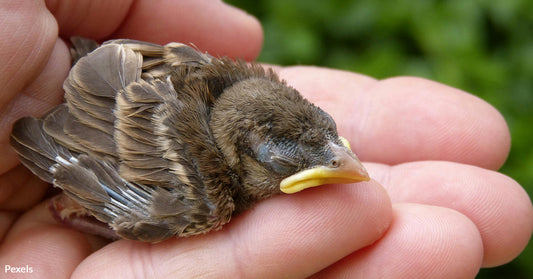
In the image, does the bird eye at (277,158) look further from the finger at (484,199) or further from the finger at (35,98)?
the finger at (35,98)

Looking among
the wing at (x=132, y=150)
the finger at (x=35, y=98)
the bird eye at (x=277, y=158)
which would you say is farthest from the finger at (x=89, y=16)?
the bird eye at (x=277, y=158)

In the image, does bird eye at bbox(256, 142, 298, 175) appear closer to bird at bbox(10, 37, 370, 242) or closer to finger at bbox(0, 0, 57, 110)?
bird at bbox(10, 37, 370, 242)

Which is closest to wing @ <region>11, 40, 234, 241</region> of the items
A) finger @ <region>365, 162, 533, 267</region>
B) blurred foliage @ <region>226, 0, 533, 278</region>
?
finger @ <region>365, 162, 533, 267</region>

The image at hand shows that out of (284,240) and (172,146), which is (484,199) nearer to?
(284,240)

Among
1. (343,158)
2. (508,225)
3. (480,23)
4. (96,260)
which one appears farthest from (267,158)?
(480,23)

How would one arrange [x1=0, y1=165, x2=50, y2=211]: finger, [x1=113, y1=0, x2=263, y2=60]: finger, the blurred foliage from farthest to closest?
the blurred foliage
[x1=113, y1=0, x2=263, y2=60]: finger
[x1=0, y1=165, x2=50, y2=211]: finger

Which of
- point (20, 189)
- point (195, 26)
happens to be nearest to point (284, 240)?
point (20, 189)
